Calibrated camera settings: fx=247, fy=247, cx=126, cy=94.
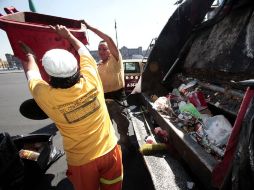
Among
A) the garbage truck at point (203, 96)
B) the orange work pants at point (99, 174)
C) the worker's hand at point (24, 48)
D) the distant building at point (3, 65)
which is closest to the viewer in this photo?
the garbage truck at point (203, 96)

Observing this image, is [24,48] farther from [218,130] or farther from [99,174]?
[218,130]

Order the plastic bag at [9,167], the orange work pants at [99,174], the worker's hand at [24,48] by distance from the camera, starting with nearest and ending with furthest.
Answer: the orange work pants at [99,174], the worker's hand at [24,48], the plastic bag at [9,167]

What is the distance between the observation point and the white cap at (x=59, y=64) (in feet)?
5.98

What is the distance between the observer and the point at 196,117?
2613 millimetres

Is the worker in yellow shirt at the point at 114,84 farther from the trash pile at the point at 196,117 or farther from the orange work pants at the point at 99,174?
the orange work pants at the point at 99,174

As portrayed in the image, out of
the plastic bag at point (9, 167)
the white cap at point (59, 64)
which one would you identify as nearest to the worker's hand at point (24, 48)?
the white cap at point (59, 64)

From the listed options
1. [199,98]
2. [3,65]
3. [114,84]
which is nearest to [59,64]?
[199,98]

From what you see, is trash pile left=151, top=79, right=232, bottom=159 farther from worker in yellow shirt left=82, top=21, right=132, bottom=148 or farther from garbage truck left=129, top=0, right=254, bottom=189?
worker in yellow shirt left=82, top=21, right=132, bottom=148

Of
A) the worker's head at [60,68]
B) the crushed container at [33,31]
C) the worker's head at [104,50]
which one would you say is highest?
the crushed container at [33,31]

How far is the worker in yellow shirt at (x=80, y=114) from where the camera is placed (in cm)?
187

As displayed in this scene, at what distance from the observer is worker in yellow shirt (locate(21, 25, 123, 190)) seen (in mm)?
1872

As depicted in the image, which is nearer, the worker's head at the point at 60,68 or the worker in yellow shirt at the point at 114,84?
the worker's head at the point at 60,68

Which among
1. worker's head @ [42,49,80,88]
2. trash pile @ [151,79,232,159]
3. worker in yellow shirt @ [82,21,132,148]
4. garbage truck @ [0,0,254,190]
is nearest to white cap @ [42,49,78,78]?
worker's head @ [42,49,80,88]

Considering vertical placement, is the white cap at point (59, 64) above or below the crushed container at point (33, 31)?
below
